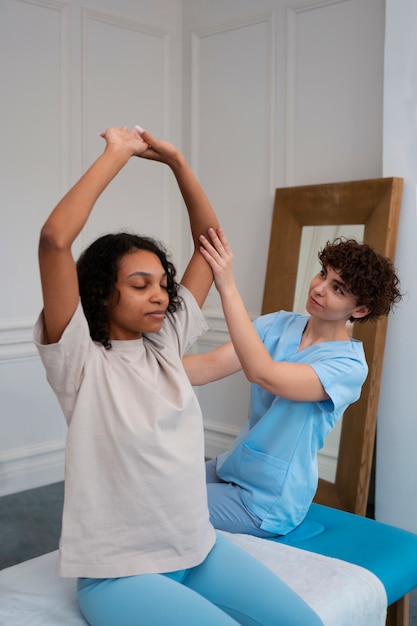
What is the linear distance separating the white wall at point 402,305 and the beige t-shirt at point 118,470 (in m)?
1.86

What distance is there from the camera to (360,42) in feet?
11.4

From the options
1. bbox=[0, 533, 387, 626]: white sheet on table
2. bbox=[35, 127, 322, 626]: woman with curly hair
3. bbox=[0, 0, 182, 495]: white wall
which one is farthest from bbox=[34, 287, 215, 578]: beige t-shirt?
bbox=[0, 0, 182, 495]: white wall

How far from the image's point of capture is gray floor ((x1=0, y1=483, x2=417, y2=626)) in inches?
116

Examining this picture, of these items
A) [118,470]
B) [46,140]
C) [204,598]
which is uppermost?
[46,140]

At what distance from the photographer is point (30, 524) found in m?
3.24

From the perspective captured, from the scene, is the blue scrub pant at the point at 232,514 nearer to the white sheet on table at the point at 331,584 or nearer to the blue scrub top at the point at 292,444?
the blue scrub top at the point at 292,444

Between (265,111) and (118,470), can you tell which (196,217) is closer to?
(118,470)

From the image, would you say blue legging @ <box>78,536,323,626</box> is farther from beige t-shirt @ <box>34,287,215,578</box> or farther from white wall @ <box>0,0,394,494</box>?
white wall @ <box>0,0,394,494</box>

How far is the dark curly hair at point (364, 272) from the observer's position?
1986mm

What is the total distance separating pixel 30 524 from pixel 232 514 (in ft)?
4.98

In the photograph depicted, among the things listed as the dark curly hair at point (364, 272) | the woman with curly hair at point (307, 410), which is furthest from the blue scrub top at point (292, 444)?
the dark curly hair at point (364, 272)

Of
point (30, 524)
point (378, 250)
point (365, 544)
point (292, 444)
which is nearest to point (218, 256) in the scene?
point (292, 444)

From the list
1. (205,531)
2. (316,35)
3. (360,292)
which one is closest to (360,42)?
(316,35)

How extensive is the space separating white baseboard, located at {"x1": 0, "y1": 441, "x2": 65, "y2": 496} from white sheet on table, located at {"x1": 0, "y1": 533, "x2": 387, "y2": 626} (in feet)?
6.18
